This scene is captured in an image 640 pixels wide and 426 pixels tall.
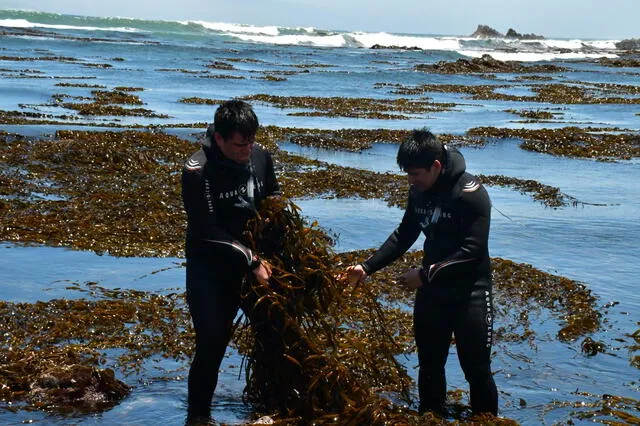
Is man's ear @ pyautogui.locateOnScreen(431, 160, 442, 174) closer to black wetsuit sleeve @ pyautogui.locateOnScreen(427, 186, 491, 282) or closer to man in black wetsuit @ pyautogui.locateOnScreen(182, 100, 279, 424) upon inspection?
black wetsuit sleeve @ pyautogui.locateOnScreen(427, 186, 491, 282)

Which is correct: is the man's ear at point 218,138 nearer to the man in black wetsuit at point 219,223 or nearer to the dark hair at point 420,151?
the man in black wetsuit at point 219,223

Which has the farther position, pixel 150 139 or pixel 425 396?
pixel 150 139

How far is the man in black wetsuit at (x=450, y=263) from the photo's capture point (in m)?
5.29

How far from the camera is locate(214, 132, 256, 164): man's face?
5.18 meters

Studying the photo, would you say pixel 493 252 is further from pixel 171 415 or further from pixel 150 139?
pixel 150 139

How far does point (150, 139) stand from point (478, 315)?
499 inches

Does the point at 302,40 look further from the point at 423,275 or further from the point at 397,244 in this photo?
the point at 423,275

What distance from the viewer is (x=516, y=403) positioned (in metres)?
6.66

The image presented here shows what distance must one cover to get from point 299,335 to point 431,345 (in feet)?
2.81

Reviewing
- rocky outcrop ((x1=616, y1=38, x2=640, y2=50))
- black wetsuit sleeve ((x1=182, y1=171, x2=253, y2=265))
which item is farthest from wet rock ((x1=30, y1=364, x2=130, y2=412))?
rocky outcrop ((x1=616, y1=38, x2=640, y2=50))

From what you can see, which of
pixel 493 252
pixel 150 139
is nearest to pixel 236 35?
pixel 150 139

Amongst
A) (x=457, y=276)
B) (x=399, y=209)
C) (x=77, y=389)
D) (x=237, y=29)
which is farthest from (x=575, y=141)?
(x=237, y=29)

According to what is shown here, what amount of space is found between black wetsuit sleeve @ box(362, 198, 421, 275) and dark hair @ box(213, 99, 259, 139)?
122cm

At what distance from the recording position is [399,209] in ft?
43.3
